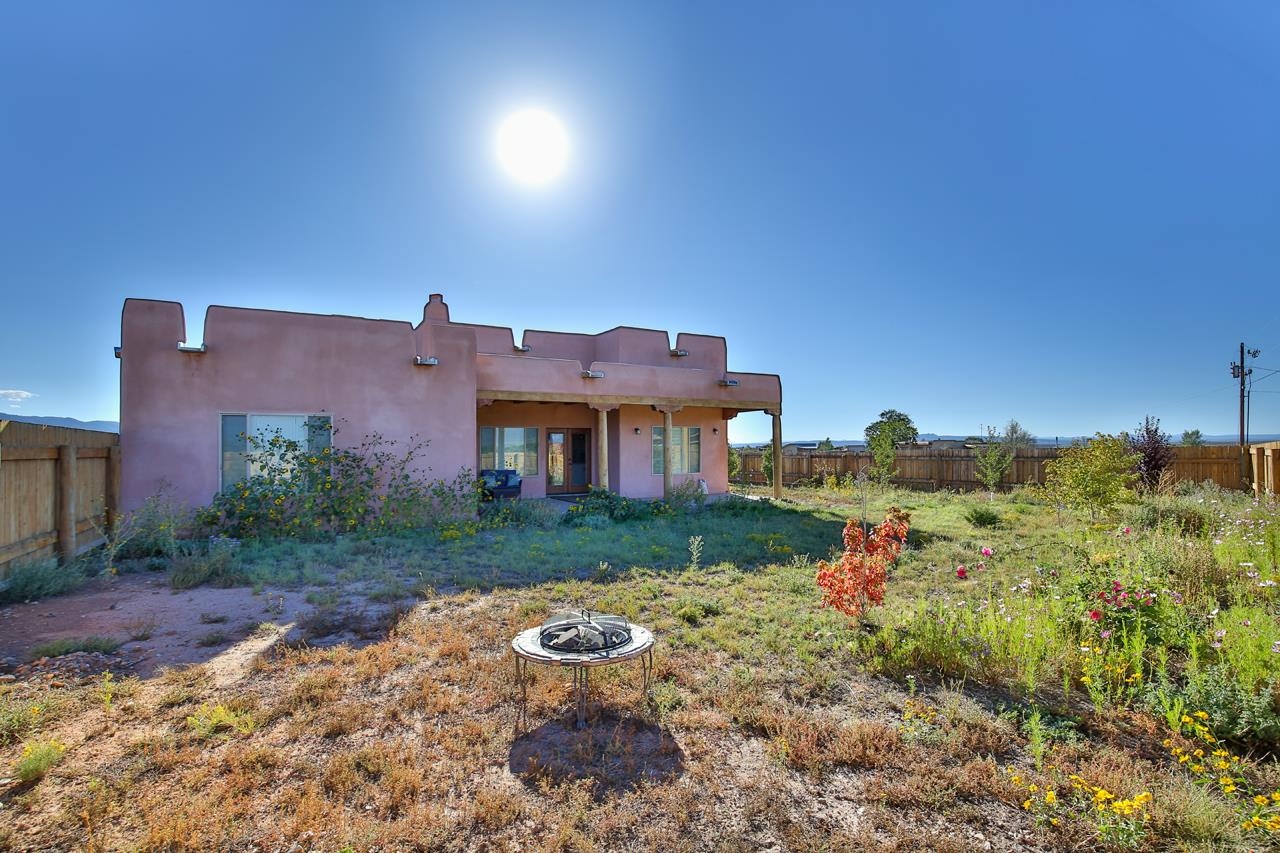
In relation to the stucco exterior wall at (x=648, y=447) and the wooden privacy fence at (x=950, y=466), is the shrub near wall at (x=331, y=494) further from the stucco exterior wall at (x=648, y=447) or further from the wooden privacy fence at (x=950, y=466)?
the wooden privacy fence at (x=950, y=466)

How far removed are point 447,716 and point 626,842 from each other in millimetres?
1566

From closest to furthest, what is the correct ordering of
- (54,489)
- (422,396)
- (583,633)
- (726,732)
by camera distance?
(726,732)
(583,633)
(54,489)
(422,396)

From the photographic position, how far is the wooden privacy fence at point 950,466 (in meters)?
15.7

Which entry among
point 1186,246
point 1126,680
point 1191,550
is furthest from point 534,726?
point 1186,246

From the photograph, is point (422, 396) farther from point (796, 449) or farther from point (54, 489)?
point (796, 449)

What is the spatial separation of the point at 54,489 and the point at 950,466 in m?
21.8

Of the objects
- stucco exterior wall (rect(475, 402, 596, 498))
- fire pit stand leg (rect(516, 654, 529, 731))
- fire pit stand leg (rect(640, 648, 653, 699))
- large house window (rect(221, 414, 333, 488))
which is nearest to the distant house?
stucco exterior wall (rect(475, 402, 596, 498))

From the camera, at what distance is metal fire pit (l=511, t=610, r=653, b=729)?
10.5 ft

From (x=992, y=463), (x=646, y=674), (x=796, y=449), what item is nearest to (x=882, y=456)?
(x=992, y=463)

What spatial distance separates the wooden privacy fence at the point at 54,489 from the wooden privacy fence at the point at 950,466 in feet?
60.3

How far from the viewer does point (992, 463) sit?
1684 cm

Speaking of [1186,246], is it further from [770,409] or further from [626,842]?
[626,842]

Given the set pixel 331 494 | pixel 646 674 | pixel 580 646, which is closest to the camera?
pixel 580 646

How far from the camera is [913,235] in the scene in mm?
12211
